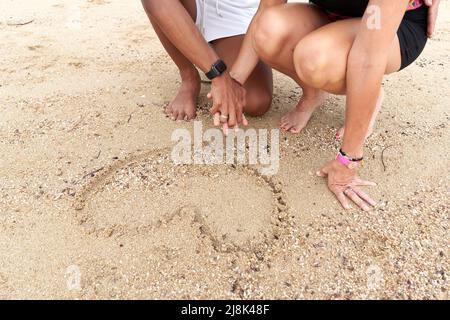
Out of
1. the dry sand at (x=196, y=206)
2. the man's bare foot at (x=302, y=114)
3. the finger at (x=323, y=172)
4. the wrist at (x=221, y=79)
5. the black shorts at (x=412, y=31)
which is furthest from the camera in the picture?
the man's bare foot at (x=302, y=114)

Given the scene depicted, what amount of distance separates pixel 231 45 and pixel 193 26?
0.31 meters

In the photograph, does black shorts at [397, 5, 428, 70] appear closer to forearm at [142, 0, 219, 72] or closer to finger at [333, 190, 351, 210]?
finger at [333, 190, 351, 210]

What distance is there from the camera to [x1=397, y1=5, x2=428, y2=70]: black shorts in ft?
5.07

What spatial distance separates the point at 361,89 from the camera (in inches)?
54.6

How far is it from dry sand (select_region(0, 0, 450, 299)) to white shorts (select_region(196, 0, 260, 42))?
1.09ft

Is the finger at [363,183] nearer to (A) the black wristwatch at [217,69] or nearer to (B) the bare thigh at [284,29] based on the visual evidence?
(B) the bare thigh at [284,29]

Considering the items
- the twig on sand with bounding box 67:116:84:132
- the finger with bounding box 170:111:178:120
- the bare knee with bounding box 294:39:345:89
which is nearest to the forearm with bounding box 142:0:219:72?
the finger with bounding box 170:111:178:120

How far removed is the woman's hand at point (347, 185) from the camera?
5.09ft

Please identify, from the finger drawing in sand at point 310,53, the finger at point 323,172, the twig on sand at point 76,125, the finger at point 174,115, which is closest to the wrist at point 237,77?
the finger drawing in sand at point 310,53

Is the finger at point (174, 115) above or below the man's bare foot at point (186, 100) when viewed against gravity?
below

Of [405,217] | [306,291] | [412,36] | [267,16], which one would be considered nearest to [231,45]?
[267,16]

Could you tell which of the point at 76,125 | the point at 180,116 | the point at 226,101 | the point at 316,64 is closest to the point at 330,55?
the point at 316,64

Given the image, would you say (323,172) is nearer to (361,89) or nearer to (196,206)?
(361,89)
